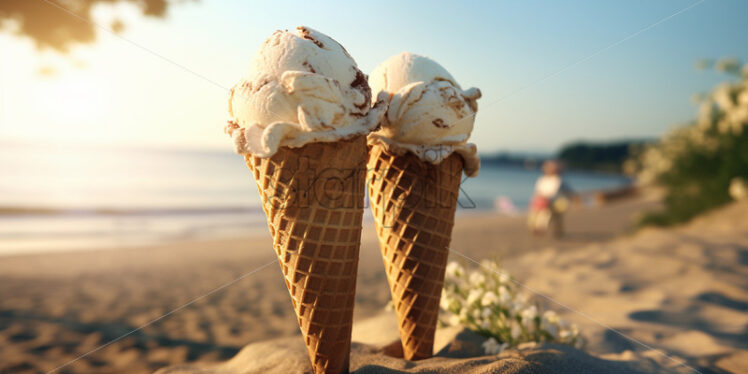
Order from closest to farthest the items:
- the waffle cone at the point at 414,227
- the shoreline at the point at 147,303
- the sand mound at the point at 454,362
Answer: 1. the sand mound at the point at 454,362
2. the waffle cone at the point at 414,227
3. the shoreline at the point at 147,303

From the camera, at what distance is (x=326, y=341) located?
1858 mm

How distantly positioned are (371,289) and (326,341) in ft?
11.7

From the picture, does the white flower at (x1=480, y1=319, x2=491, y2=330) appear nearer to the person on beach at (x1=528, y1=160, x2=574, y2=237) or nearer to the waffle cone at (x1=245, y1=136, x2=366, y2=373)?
the waffle cone at (x1=245, y1=136, x2=366, y2=373)

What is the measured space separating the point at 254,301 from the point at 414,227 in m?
3.29

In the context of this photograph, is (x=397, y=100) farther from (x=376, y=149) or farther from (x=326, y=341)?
(x=326, y=341)

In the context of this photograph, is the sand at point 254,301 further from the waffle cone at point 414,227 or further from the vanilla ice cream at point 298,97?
the vanilla ice cream at point 298,97

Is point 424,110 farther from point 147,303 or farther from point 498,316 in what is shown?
point 147,303

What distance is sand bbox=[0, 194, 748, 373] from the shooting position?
10.2ft

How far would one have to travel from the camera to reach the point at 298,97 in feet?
5.22

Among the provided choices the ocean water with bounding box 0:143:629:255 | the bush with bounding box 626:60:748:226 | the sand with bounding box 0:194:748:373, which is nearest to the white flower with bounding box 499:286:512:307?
the sand with bounding box 0:194:748:373

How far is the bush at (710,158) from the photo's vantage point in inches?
310

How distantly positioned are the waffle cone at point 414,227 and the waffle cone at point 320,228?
0.71 feet

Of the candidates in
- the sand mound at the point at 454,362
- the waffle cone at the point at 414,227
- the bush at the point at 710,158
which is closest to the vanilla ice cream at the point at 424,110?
the waffle cone at the point at 414,227

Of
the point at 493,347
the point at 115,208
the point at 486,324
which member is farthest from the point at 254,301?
the point at 115,208
